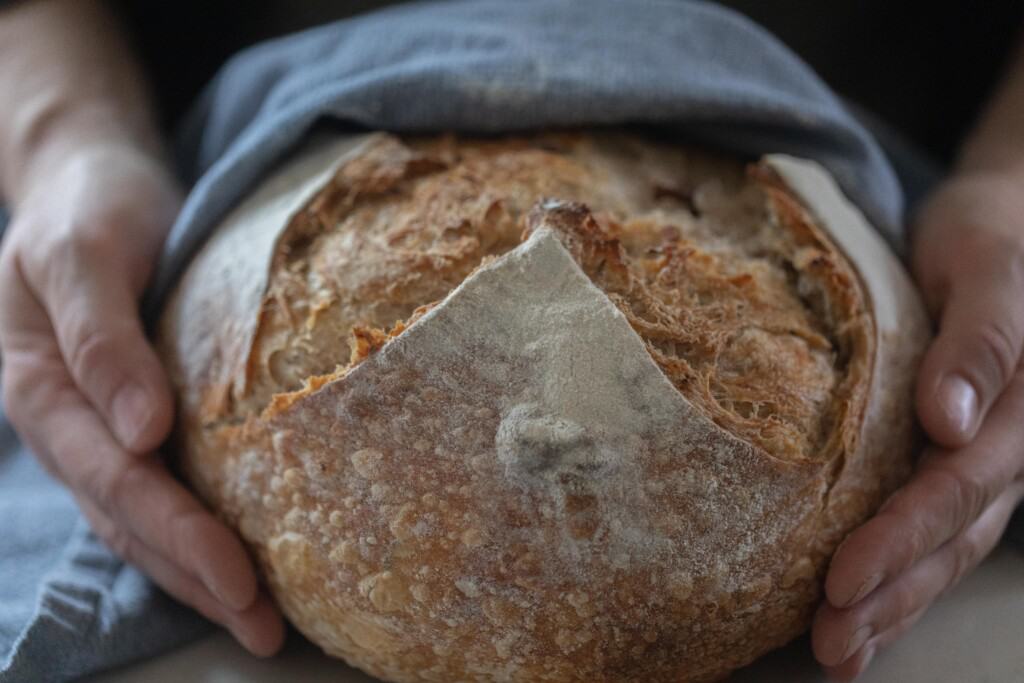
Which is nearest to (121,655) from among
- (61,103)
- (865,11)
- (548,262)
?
(548,262)

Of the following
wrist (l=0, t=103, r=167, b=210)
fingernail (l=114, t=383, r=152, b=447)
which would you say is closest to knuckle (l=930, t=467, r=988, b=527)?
fingernail (l=114, t=383, r=152, b=447)

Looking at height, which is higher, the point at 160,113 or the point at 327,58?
the point at 327,58

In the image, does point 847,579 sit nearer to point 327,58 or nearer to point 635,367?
point 635,367

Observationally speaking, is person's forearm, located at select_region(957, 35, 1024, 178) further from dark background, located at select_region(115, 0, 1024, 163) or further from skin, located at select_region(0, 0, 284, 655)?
skin, located at select_region(0, 0, 284, 655)

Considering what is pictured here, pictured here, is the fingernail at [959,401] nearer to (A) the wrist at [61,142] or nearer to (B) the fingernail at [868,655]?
(B) the fingernail at [868,655]

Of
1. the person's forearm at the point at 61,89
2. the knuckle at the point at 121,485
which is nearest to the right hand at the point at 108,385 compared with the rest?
the knuckle at the point at 121,485

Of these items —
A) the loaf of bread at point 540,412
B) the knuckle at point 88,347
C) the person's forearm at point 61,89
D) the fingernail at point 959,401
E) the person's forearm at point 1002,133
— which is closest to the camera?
the loaf of bread at point 540,412

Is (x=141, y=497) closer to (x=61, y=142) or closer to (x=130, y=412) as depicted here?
(x=130, y=412)
